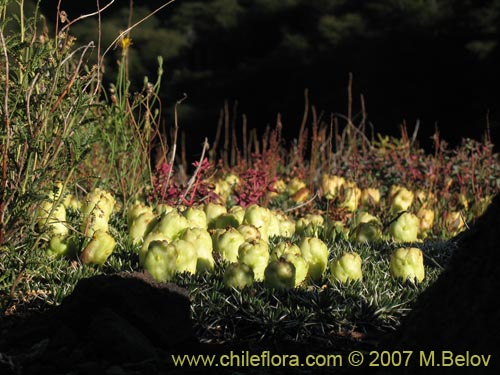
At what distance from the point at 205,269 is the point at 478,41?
9.24 meters

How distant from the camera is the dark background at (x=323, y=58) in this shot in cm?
1155

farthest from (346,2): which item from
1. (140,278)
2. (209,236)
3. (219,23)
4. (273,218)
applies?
(140,278)

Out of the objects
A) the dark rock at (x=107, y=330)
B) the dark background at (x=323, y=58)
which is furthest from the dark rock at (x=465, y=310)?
the dark background at (x=323, y=58)

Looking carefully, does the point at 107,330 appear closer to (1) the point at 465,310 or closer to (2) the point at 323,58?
(1) the point at 465,310

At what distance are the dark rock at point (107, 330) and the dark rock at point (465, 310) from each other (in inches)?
30.6

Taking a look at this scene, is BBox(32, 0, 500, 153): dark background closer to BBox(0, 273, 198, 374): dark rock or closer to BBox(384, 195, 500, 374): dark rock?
BBox(0, 273, 198, 374): dark rock

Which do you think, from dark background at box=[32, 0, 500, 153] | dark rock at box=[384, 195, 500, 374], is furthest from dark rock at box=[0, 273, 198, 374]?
dark background at box=[32, 0, 500, 153]

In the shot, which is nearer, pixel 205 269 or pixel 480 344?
pixel 480 344

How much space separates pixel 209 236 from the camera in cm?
334

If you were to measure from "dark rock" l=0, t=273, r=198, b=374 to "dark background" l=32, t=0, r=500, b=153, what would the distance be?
340 inches

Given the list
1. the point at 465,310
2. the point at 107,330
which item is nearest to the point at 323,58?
the point at 107,330

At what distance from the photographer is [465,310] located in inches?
69.0

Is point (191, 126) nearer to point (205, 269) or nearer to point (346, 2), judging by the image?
point (346, 2)

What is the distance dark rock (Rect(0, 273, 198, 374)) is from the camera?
2211mm
